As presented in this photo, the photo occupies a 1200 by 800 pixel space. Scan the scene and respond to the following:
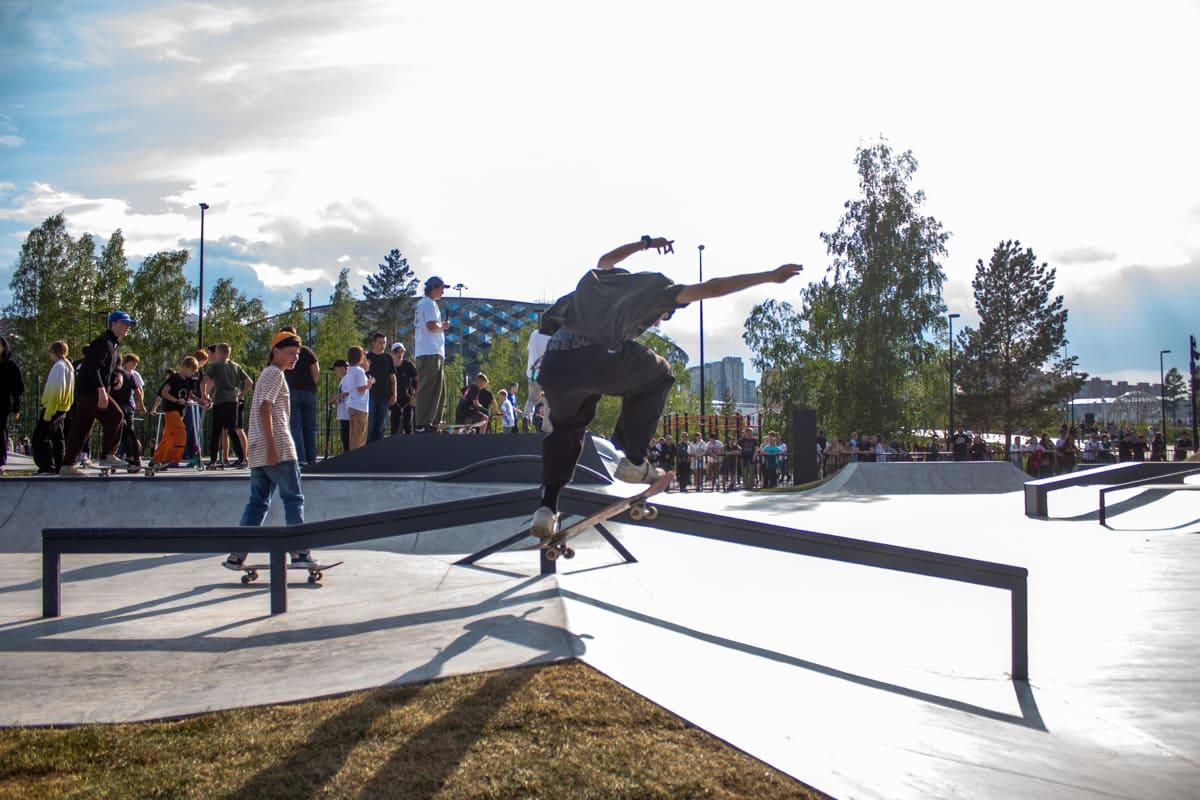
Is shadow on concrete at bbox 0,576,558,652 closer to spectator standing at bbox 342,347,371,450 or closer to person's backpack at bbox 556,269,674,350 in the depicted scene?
person's backpack at bbox 556,269,674,350

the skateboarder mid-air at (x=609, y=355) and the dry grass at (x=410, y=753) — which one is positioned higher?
the skateboarder mid-air at (x=609, y=355)

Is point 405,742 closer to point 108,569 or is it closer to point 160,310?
point 108,569

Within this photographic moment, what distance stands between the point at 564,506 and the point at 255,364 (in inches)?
2021

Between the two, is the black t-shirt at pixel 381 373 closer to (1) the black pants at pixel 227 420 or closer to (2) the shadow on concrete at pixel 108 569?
(1) the black pants at pixel 227 420

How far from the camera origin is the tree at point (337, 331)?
5609cm

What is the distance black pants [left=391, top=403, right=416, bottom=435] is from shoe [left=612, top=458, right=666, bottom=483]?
28.4ft

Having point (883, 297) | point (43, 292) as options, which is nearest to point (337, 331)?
point (43, 292)

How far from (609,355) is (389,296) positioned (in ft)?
258

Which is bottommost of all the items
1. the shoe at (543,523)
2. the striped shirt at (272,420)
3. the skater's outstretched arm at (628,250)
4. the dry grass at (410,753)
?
the dry grass at (410,753)

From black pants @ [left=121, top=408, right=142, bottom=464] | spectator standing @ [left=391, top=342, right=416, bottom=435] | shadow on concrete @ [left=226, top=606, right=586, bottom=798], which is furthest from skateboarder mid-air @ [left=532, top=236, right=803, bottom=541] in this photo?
black pants @ [left=121, top=408, right=142, bottom=464]

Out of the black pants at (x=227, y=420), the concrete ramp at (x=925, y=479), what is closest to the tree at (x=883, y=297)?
the concrete ramp at (x=925, y=479)

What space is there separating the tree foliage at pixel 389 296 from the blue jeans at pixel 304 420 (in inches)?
2733

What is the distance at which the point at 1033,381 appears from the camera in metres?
50.1

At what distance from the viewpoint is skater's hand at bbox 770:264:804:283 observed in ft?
13.9
